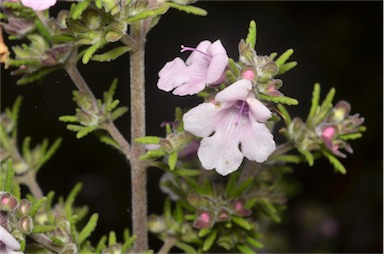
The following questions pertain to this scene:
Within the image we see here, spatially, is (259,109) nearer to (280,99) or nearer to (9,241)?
(280,99)

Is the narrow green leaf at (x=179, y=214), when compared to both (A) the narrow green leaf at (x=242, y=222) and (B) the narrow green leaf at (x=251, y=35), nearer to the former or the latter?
(A) the narrow green leaf at (x=242, y=222)

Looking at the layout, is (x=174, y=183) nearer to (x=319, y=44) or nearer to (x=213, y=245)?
(x=213, y=245)

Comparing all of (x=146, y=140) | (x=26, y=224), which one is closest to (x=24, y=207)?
(x=26, y=224)

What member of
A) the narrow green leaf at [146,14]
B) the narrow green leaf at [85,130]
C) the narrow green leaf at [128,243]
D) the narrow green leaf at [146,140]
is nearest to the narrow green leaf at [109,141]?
the narrow green leaf at [85,130]

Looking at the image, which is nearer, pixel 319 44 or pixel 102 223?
pixel 102 223

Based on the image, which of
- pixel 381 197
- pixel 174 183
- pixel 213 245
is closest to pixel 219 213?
pixel 213 245

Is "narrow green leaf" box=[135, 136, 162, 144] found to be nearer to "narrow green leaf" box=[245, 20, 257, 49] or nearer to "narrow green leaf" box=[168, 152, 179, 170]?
"narrow green leaf" box=[168, 152, 179, 170]
